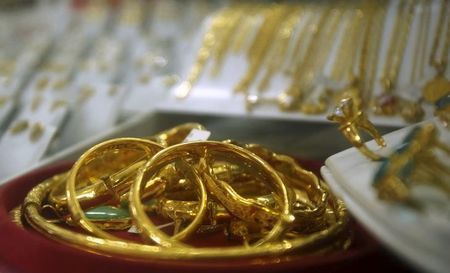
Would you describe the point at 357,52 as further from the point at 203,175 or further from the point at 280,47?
the point at 203,175

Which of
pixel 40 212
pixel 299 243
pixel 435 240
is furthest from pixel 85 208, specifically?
pixel 435 240

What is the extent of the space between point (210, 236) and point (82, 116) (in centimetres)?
58

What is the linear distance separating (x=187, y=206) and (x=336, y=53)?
0.58 meters

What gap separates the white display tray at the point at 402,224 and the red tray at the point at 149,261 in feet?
0.10

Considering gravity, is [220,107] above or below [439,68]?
below

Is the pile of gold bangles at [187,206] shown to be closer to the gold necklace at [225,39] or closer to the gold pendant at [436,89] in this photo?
the gold pendant at [436,89]

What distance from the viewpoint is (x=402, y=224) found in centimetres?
38

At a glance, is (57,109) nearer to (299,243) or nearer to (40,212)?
(40,212)

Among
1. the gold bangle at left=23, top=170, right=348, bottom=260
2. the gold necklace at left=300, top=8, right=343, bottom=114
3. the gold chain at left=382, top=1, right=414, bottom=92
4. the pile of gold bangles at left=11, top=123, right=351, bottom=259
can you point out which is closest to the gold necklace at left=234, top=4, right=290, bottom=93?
the gold necklace at left=300, top=8, right=343, bottom=114

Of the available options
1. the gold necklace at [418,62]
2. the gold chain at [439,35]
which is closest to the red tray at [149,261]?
the gold necklace at [418,62]

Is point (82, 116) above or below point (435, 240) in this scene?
below

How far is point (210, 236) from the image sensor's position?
57 cm

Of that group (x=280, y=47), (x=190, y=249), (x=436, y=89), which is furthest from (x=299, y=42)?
(x=190, y=249)

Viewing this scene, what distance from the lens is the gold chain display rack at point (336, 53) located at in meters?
0.88
